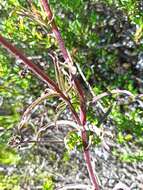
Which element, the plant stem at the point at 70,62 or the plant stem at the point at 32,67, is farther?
the plant stem at the point at 70,62

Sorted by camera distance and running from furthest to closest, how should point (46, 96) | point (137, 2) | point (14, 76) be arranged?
point (14, 76)
point (137, 2)
point (46, 96)

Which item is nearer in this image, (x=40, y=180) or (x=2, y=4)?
(x=2, y=4)

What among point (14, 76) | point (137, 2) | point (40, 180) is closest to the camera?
point (137, 2)

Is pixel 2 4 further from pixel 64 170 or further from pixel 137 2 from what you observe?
pixel 64 170

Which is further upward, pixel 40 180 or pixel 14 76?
pixel 14 76

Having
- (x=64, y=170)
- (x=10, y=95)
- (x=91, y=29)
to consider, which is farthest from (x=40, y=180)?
(x=91, y=29)

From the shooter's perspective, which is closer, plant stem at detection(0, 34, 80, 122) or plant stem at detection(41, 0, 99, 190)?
plant stem at detection(0, 34, 80, 122)

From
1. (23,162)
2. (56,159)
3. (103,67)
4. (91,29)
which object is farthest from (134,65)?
(23,162)

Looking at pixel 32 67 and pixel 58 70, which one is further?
pixel 58 70

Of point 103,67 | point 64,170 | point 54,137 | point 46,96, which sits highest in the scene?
point 103,67
